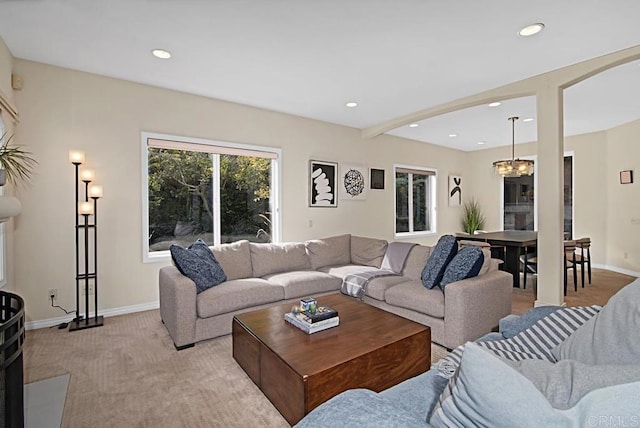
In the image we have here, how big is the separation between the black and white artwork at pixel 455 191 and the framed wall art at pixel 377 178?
7.77 ft

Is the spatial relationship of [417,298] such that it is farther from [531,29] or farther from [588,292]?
[588,292]

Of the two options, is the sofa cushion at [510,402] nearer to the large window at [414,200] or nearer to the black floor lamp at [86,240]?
the black floor lamp at [86,240]

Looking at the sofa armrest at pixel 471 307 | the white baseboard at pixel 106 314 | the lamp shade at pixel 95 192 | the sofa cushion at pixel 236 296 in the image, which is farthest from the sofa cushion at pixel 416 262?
the lamp shade at pixel 95 192

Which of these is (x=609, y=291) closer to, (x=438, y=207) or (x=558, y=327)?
(x=438, y=207)

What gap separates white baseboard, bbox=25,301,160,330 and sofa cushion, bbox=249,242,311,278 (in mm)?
1386

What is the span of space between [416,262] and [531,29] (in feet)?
8.08

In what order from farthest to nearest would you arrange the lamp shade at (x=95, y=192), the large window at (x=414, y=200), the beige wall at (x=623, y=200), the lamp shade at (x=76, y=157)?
1. the large window at (x=414, y=200)
2. the beige wall at (x=623, y=200)
3. the lamp shade at (x=95, y=192)
4. the lamp shade at (x=76, y=157)

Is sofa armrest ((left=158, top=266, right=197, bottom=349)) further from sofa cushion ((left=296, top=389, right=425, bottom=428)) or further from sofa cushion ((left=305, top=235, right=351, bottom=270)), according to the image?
sofa cushion ((left=296, top=389, right=425, bottom=428))

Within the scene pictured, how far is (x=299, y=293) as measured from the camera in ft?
11.6

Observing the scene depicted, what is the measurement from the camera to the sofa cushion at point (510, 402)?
2.09 ft

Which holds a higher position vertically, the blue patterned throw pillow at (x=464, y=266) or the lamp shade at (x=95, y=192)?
the lamp shade at (x=95, y=192)

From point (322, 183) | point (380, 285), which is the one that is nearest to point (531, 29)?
point (380, 285)

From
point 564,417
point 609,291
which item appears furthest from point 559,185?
point 564,417

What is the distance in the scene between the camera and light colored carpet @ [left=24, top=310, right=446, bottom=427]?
193 centimetres
